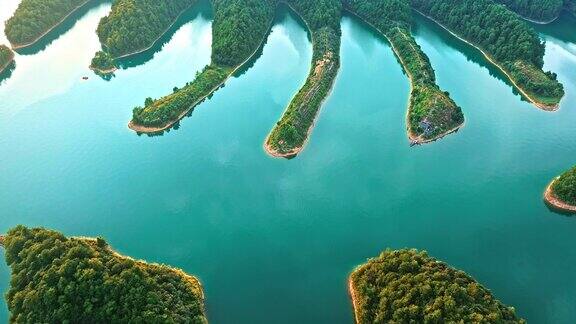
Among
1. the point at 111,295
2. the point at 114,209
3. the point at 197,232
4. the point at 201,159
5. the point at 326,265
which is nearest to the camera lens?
the point at 111,295

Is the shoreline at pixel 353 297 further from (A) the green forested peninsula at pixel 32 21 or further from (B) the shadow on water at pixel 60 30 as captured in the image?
(A) the green forested peninsula at pixel 32 21

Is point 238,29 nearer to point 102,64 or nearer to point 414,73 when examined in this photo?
point 102,64

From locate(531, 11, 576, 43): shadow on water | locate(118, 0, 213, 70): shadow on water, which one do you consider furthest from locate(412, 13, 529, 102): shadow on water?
locate(118, 0, 213, 70): shadow on water

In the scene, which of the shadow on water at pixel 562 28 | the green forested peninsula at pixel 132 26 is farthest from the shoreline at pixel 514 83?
the green forested peninsula at pixel 132 26

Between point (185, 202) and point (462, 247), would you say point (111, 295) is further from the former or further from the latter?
point (462, 247)

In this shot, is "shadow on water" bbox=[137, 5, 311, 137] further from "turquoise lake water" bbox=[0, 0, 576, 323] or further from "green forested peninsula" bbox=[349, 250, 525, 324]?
"green forested peninsula" bbox=[349, 250, 525, 324]

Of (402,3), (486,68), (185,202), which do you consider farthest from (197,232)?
(402,3)
